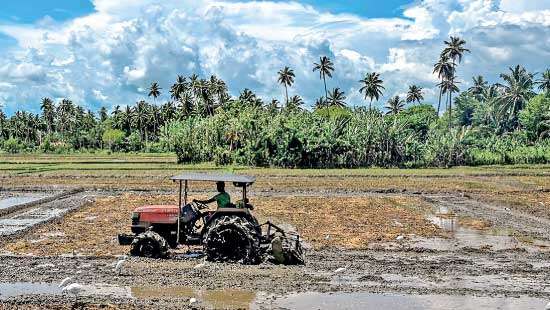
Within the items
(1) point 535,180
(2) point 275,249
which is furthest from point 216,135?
(2) point 275,249

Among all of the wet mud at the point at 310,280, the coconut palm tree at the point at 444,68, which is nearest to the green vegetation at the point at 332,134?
the coconut palm tree at the point at 444,68

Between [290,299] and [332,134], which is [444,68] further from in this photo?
[290,299]

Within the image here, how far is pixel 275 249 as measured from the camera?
13.2 m

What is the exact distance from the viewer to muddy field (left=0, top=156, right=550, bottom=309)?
1095 centimetres

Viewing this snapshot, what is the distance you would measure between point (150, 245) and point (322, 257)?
412 cm

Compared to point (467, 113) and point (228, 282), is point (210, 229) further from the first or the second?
point (467, 113)

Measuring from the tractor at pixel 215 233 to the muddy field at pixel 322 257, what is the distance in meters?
0.34

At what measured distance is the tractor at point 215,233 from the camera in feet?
42.7

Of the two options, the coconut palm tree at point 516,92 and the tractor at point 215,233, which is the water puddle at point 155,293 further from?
the coconut palm tree at point 516,92

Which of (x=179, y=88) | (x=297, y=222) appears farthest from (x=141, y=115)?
(x=297, y=222)

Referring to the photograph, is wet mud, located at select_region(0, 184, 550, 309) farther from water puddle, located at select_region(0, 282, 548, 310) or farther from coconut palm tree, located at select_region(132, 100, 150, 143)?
coconut palm tree, located at select_region(132, 100, 150, 143)

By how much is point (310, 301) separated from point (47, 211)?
1862 cm

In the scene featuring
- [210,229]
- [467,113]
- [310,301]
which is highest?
[467,113]

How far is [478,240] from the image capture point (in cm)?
1867
